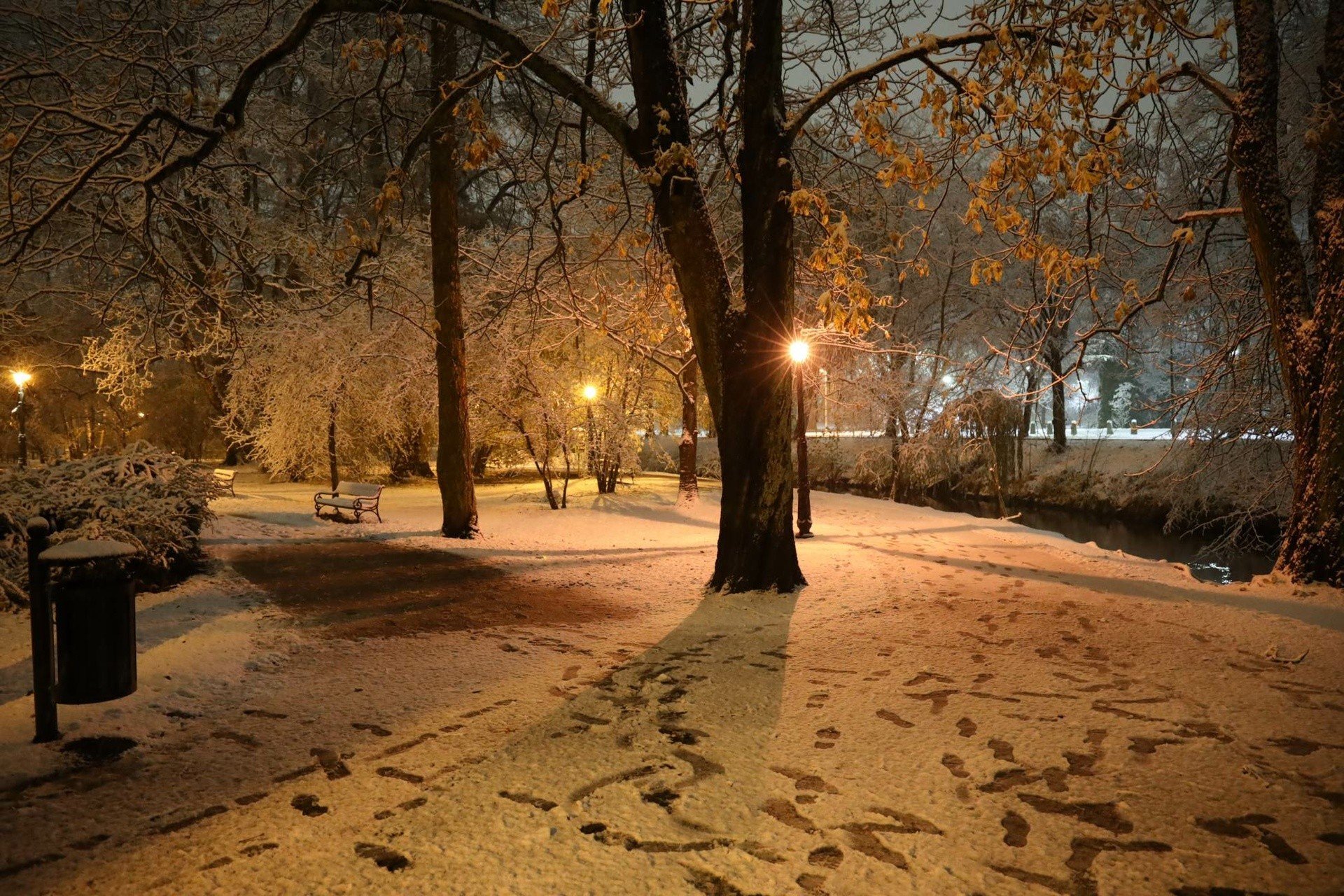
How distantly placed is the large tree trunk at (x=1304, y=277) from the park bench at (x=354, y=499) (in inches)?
549

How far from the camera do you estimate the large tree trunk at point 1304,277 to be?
713 cm

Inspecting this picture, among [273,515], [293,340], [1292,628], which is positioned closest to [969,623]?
[1292,628]

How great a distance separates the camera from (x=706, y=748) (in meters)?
4.04

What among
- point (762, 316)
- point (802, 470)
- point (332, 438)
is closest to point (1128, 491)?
point (802, 470)

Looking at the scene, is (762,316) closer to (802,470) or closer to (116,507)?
(802,470)

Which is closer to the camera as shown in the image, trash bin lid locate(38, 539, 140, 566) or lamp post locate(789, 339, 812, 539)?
trash bin lid locate(38, 539, 140, 566)

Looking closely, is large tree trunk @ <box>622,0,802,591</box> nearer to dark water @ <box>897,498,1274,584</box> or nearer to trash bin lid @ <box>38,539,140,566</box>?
trash bin lid @ <box>38,539,140,566</box>

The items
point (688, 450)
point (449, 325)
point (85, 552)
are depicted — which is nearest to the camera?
point (85, 552)

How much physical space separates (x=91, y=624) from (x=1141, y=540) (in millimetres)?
21817

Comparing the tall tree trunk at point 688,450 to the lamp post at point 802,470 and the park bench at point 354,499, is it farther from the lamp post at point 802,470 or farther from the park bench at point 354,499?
the park bench at point 354,499

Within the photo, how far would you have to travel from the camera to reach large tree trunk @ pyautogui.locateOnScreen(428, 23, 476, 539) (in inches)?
488

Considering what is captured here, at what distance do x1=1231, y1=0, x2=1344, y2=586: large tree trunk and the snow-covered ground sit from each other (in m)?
0.83

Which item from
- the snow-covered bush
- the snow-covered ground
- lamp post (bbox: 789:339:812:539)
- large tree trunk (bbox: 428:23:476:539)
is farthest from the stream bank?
the snow-covered bush

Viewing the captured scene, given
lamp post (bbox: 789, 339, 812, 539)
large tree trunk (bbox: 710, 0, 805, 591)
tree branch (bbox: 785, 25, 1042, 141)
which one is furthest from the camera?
lamp post (bbox: 789, 339, 812, 539)
